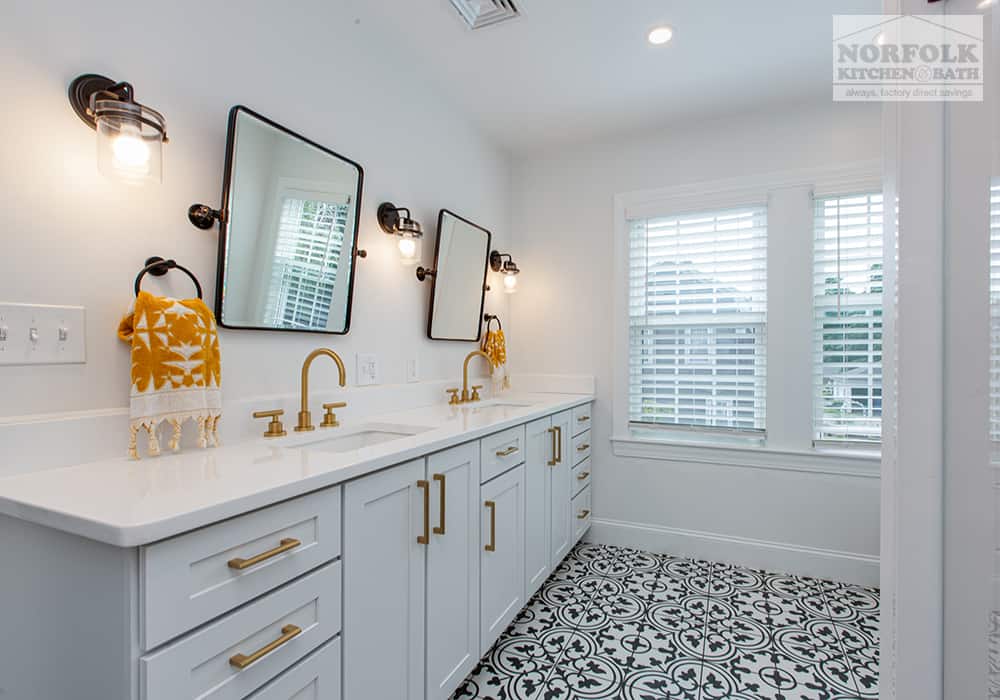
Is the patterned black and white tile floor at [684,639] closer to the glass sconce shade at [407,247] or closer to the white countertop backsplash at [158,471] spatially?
the white countertop backsplash at [158,471]

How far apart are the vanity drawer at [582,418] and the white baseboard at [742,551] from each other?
2.08ft

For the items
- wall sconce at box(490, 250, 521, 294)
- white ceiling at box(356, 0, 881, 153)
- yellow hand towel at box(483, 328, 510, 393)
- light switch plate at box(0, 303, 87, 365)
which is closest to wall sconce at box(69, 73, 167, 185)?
light switch plate at box(0, 303, 87, 365)

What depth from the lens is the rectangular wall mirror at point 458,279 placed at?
98.3 inches

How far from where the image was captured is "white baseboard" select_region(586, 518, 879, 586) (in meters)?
2.51

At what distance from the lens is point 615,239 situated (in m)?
3.04

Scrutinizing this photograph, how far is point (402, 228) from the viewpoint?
2.11 meters

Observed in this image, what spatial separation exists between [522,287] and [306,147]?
6.14 feet

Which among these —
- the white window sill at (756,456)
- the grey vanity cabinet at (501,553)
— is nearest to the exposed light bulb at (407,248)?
the grey vanity cabinet at (501,553)

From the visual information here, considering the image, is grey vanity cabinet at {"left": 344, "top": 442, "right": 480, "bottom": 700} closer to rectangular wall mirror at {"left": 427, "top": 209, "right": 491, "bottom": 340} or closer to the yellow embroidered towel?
the yellow embroidered towel

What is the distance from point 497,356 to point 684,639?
5.57ft

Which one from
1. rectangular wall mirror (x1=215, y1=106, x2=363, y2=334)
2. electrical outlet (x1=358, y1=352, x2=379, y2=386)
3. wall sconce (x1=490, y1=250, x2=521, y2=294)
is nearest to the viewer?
rectangular wall mirror (x1=215, y1=106, x2=363, y2=334)

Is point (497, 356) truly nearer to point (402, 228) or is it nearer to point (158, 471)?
point (402, 228)

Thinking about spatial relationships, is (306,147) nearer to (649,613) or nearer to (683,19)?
(683,19)

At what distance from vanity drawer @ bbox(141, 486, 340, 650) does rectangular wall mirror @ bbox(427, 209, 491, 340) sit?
4.98 feet
